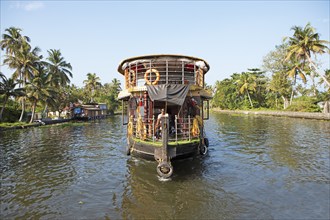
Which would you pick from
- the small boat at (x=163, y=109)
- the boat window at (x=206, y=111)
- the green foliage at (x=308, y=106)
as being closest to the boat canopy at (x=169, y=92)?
the small boat at (x=163, y=109)

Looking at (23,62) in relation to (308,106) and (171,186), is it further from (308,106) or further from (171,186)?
(308,106)

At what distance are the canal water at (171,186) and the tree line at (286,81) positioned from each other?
1024 inches

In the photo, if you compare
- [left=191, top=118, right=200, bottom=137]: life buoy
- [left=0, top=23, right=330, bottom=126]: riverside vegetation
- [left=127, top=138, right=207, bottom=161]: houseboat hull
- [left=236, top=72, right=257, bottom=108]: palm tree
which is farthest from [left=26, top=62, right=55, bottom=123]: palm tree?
[left=236, top=72, right=257, bottom=108]: palm tree

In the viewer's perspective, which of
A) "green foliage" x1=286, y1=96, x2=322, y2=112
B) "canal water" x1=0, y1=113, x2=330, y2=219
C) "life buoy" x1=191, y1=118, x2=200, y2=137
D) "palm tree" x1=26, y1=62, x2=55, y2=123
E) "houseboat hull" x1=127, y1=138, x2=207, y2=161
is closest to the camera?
"canal water" x1=0, y1=113, x2=330, y2=219

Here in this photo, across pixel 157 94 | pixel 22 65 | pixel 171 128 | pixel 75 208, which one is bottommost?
pixel 75 208

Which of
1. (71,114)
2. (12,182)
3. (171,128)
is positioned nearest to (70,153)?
(12,182)

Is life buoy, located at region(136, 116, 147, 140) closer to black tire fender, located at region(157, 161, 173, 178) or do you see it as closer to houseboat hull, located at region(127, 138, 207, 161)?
houseboat hull, located at region(127, 138, 207, 161)

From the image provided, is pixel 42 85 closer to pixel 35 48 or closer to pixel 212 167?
pixel 35 48

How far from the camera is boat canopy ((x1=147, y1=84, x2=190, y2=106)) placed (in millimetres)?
10492

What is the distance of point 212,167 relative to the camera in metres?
11.3

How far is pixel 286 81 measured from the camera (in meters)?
46.8

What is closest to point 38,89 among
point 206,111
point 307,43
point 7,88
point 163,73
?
point 7,88

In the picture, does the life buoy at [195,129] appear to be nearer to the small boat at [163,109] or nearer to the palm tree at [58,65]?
the small boat at [163,109]

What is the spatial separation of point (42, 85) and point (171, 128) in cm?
2809
